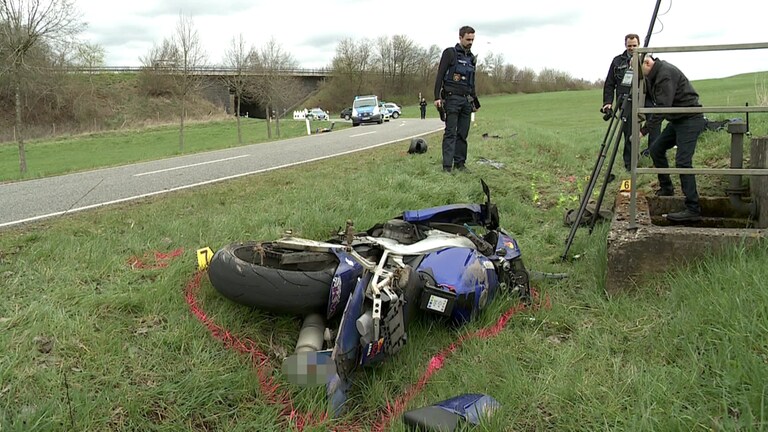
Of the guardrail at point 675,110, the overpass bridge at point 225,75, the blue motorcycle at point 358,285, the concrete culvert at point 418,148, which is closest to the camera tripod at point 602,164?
the guardrail at point 675,110

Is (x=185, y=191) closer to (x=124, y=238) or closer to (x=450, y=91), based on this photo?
(x=124, y=238)

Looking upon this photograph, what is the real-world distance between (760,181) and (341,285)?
3.89 meters

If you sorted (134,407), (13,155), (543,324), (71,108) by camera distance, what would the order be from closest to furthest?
(134,407)
(543,324)
(13,155)
(71,108)

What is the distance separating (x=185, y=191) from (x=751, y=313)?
260 inches

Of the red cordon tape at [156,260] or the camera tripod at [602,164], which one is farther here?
the camera tripod at [602,164]

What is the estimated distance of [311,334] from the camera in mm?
3145

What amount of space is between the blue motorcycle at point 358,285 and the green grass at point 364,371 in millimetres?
160

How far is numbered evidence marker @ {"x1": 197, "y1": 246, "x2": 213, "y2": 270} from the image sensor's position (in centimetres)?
391

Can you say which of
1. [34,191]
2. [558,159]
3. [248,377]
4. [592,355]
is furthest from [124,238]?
[558,159]

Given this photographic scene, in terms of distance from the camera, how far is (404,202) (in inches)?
245

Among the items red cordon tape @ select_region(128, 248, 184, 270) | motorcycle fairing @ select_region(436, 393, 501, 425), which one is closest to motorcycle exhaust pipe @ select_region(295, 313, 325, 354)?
motorcycle fairing @ select_region(436, 393, 501, 425)

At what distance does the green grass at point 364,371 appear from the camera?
2.38m

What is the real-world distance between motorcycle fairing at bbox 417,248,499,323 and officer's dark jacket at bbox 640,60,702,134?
2886 mm

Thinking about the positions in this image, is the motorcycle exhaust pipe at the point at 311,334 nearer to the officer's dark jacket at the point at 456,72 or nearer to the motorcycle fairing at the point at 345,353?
the motorcycle fairing at the point at 345,353
